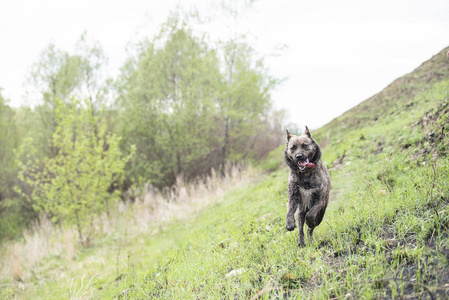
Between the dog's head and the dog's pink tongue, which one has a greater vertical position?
the dog's head

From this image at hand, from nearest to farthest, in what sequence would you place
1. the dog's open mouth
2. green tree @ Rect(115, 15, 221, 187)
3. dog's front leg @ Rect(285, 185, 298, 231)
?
1. the dog's open mouth
2. dog's front leg @ Rect(285, 185, 298, 231)
3. green tree @ Rect(115, 15, 221, 187)

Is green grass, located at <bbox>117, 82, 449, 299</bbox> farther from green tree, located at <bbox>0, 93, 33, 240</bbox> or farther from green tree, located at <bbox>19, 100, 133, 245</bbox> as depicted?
green tree, located at <bbox>0, 93, 33, 240</bbox>

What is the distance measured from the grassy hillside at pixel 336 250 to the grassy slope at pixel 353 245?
0.01 meters

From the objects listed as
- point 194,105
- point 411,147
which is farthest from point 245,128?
point 411,147

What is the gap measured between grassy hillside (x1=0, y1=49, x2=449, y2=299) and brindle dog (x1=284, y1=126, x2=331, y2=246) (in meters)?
0.35

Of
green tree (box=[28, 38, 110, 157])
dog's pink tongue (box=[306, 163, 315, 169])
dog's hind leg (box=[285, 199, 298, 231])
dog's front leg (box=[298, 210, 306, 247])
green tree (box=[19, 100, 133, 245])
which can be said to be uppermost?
green tree (box=[28, 38, 110, 157])

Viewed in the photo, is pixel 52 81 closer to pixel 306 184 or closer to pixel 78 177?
pixel 78 177

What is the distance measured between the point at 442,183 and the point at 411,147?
8.53 ft

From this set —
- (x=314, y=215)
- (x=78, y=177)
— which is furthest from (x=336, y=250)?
(x=78, y=177)

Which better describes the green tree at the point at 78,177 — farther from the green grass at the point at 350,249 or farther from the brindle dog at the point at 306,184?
the brindle dog at the point at 306,184

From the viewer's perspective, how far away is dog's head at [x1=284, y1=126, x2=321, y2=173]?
3490mm

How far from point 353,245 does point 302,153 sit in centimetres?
120

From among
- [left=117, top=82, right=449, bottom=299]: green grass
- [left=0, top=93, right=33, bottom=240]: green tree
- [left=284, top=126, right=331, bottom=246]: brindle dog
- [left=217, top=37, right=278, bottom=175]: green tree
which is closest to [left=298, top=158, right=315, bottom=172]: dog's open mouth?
[left=284, top=126, right=331, bottom=246]: brindle dog

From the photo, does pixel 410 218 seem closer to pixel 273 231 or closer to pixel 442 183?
pixel 442 183
